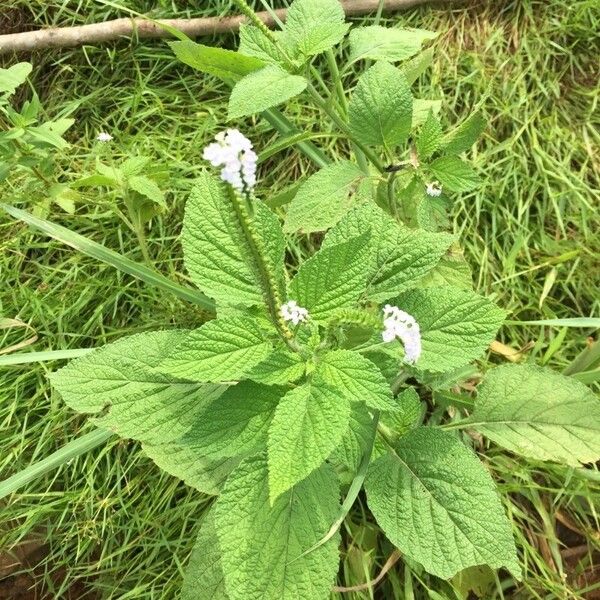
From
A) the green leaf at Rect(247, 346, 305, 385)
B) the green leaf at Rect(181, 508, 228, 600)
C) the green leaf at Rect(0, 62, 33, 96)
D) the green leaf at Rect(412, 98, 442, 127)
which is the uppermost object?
the green leaf at Rect(0, 62, 33, 96)

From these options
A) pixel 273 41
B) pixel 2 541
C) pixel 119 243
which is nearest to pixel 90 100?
pixel 119 243

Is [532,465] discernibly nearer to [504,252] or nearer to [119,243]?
[504,252]

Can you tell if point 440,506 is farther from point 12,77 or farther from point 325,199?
point 12,77

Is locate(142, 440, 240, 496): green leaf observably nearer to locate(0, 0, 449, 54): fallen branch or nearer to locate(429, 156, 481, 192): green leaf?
locate(429, 156, 481, 192): green leaf

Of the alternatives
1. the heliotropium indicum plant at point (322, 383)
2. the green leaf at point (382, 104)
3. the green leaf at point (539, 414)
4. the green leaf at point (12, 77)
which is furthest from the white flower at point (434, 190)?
the green leaf at point (12, 77)

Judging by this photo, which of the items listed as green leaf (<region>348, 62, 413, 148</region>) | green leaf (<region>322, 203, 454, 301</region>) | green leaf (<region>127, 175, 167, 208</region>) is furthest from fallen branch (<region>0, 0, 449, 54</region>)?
green leaf (<region>322, 203, 454, 301</region>)

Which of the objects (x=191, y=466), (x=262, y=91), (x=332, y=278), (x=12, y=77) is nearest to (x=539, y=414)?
(x=332, y=278)

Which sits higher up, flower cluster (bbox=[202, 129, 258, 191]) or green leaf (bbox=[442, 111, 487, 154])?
flower cluster (bbox=[202, 129, 258, 191])

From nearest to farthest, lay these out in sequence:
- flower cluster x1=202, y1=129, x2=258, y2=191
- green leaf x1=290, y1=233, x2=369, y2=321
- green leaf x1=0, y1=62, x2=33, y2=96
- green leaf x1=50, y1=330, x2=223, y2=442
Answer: flower cluster x1=202, y1=129, x2=258, y2=191, green leaf x1=290, y1=233, x2=369, y2=321, green leaf x1=50, y1=330, x2=223, y2=442, green leaf x1=0, y1=62, x2=33, y2=96
